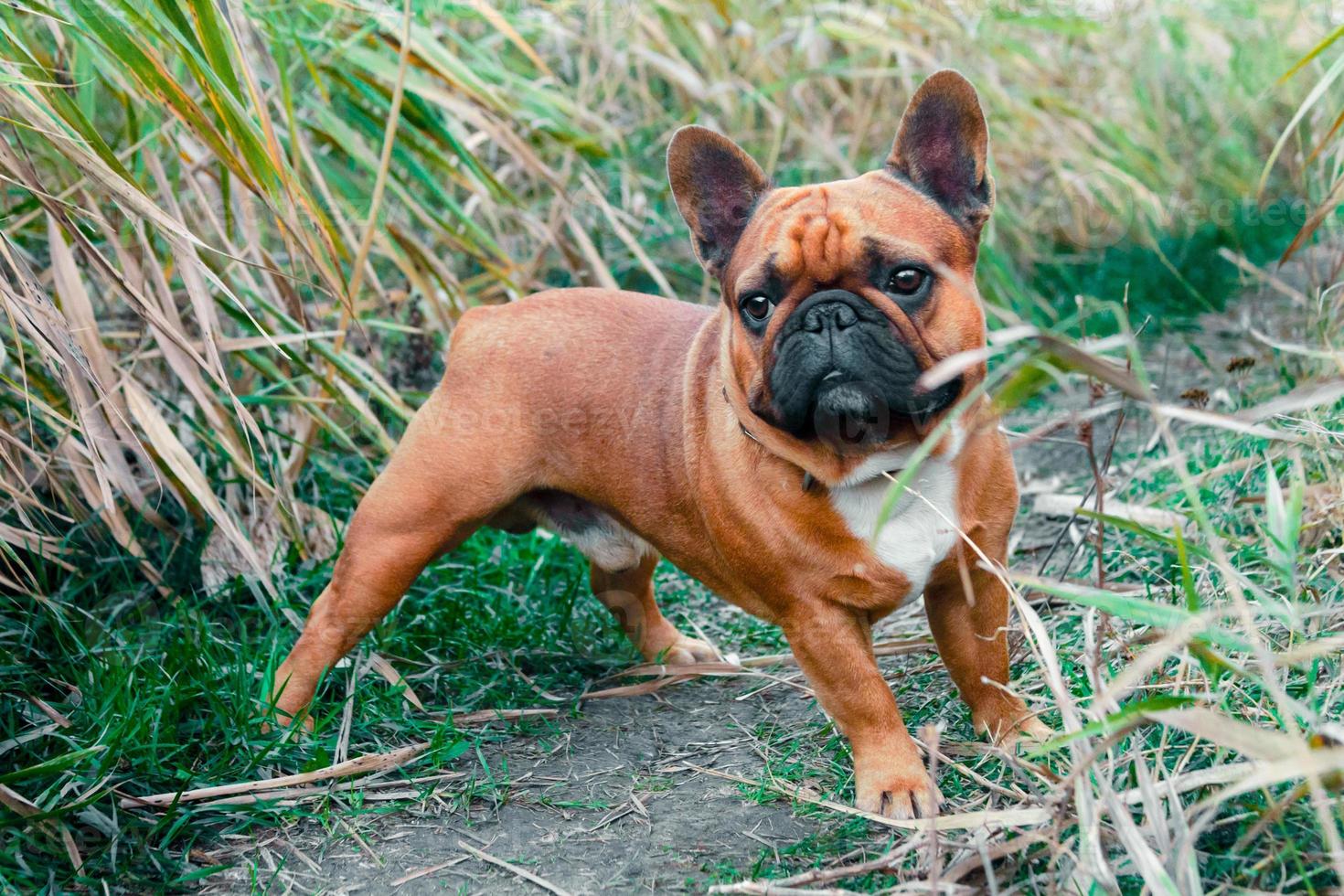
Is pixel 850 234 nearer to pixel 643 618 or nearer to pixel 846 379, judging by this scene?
pixel 846 379

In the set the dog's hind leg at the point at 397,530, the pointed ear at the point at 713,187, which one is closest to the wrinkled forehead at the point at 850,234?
the pointed ear at the point at 713,187

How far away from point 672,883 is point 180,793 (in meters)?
1.10

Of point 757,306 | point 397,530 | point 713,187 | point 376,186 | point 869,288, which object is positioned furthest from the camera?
point 376,186

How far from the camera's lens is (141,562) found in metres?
3.83

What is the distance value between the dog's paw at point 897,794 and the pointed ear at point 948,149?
1261 millimetres

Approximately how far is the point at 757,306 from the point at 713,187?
18.0 inches

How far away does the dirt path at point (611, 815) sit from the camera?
2.72 metres

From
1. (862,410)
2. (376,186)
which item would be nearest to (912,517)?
(862,410)

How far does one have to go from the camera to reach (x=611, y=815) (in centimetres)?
299

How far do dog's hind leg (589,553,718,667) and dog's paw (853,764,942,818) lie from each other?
3.78 ft

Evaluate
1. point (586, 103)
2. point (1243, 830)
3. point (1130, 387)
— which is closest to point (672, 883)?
point (1243, 830)

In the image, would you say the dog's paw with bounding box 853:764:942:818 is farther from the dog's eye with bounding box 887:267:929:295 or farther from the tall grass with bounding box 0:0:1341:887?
the dog's eye with bounding box 887:267:929:295

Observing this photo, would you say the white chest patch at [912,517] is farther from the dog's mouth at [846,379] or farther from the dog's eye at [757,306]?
the dog's eye at [757,306]

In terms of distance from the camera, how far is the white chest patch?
9.27 feet
